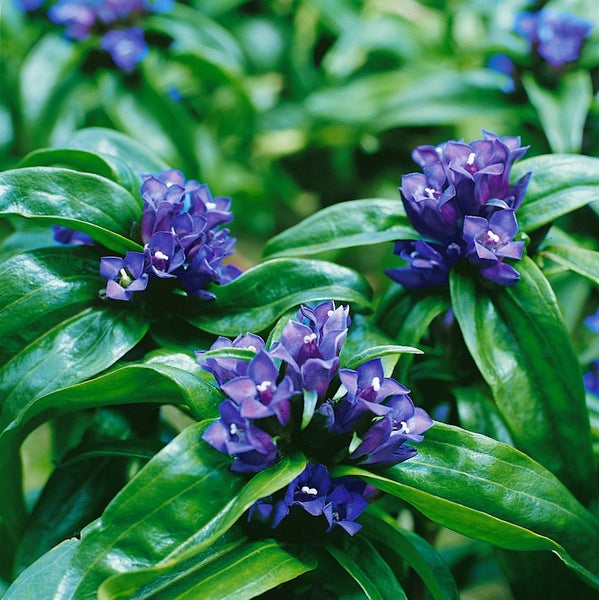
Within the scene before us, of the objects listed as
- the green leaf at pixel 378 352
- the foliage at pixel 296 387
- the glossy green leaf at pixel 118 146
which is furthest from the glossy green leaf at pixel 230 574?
the glossy green leaf at pixel 118 146

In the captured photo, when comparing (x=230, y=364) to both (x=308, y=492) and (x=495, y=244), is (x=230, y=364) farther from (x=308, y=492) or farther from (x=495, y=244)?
(x=495, y=244)

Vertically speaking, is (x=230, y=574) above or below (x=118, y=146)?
below

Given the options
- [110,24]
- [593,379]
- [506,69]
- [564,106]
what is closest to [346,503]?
[593,379]

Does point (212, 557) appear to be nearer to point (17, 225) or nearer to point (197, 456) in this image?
point (197, 456)

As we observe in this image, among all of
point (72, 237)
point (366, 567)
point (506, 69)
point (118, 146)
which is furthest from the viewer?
point (506, 69)

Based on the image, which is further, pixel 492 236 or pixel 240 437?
pixel 492 236

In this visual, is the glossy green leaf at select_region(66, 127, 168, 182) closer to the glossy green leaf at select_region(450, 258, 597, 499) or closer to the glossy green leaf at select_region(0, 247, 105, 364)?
the glossy green leaf at select_region(0, 247, 105, 364)

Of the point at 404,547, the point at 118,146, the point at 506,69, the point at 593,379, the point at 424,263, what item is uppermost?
the point at 118,146
